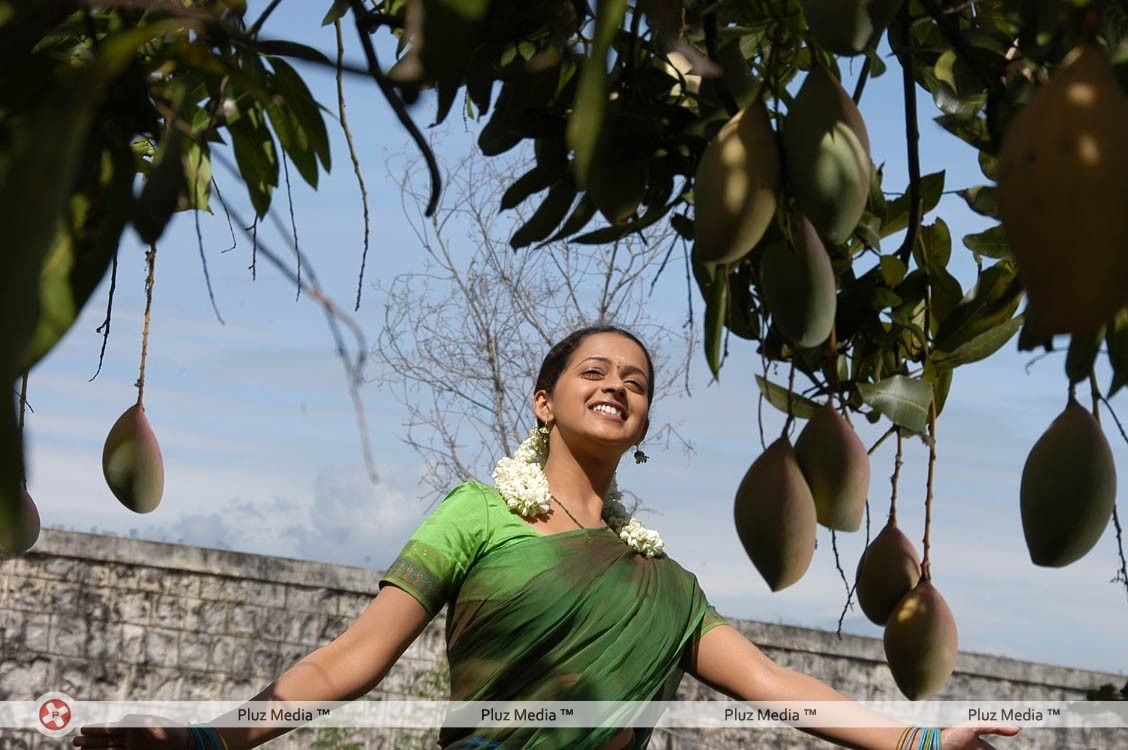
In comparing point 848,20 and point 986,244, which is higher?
point 986,244

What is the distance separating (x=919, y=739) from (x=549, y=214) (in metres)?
1.10

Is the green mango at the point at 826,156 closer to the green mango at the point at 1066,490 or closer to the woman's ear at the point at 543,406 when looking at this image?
the green mango at the point at 1066,490

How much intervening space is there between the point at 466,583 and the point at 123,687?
3368 millimetres

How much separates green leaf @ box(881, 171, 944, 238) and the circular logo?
347 centimetres

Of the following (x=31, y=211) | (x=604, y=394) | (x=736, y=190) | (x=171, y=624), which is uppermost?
(x=171, y=624)

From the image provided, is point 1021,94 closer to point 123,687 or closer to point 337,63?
point 337,63

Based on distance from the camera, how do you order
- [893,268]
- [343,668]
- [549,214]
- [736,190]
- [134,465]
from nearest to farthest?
[736,190] → [549,214] → [893,268] → [134,465] → [343,668]

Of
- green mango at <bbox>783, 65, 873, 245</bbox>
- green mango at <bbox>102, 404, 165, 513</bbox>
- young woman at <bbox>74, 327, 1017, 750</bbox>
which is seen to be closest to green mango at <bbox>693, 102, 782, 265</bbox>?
green mango at <bbox>783, 65, 873, 245</bbox>

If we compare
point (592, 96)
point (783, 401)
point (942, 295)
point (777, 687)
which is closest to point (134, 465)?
point (783, 401)

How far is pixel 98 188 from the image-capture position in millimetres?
445

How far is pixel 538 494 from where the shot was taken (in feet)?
6.12

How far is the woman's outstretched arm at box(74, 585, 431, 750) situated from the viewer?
1.26m

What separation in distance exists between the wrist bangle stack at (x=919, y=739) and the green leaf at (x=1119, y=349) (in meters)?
1.13

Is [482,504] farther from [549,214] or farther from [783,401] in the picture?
[549,214]
